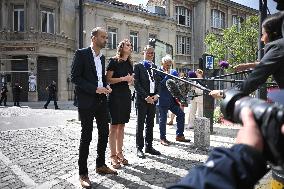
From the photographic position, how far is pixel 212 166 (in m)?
1.10

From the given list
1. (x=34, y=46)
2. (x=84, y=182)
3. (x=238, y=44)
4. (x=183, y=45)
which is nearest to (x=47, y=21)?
(x=34, y=46)

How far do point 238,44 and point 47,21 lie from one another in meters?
17.4

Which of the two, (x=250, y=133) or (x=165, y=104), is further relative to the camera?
(x=165, y=104)

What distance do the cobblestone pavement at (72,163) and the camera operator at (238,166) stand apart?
3.36 meters

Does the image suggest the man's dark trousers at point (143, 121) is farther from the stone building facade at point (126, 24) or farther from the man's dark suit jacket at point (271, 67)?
the stone building facade at point (126, 24)

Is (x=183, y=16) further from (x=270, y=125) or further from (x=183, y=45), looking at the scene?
(x=270, y=125)

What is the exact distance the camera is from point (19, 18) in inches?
1142

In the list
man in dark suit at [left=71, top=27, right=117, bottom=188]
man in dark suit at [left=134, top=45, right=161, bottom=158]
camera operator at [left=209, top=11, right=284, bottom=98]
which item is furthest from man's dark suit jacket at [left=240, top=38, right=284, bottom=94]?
man in dark suit at [left=134, top=45, right=161, bottom=158]

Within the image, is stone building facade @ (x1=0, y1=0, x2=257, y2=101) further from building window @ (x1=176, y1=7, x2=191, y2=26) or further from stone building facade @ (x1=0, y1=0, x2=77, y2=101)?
building window @ (x1=176, y1=7, x2=191, y2=26)

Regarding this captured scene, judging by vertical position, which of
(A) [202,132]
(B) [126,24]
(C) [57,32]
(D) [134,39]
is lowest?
(A) [202,132]

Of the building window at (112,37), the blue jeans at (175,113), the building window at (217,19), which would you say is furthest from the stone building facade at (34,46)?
the blue jeans at (175,113)

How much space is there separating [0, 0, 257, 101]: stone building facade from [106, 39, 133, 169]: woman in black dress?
2132 cm

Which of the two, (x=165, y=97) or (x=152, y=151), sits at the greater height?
Result: (x=165, y=97)

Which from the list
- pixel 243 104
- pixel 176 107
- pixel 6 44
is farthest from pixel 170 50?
pixel 6 44
